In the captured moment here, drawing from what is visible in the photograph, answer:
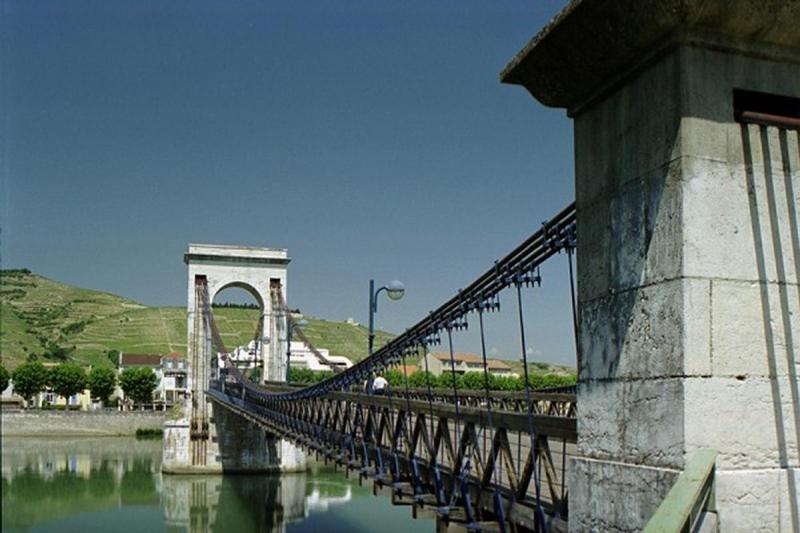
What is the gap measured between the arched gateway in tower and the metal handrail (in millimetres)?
27119

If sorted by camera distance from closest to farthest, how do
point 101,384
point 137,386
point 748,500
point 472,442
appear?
1. point 748,500
2. point 472,442
3. point 101,384
4. point 137,386

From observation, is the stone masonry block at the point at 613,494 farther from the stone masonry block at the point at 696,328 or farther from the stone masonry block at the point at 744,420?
the stone masonry block at the point at 696,328

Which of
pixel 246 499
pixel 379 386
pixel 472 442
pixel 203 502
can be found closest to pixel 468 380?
pixel 246 499

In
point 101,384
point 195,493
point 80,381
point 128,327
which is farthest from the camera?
point 128,327

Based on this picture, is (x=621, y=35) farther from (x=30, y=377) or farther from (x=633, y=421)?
(x=30, y=377)

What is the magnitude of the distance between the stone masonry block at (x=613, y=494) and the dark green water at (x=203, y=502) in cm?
1260

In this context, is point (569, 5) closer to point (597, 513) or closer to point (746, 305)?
point (746, 305)

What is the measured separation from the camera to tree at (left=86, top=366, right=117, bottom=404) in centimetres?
5453

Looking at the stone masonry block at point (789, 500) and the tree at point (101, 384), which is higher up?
the tree at point (101, 384)

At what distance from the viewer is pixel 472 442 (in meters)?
6.11

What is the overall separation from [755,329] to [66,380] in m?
55.6

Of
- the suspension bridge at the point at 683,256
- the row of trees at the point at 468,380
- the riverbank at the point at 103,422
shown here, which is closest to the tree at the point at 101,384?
the riverbank at the point at 103,422

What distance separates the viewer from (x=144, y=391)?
55188mm

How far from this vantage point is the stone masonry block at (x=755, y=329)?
2.47m
